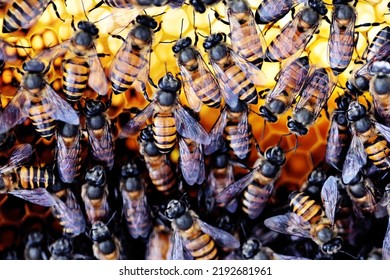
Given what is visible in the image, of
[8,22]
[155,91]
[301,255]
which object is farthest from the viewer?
[301,255]

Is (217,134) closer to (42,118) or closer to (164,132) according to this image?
(164,132)

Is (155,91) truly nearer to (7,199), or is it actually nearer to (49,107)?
(49,107)

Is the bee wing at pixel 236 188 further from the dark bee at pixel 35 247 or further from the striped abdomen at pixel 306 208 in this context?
the dark bee at pixel 35 247

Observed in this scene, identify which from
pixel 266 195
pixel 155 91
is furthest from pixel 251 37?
pixel 266 195

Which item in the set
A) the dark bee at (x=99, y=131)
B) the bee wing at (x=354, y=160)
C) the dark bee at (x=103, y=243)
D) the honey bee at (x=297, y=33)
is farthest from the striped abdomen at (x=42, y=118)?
the bee wing at (x=354, y=160)

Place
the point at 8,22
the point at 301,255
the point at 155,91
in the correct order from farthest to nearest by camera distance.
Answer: the point at 301,255
the point at 155,91
the point at 8,22

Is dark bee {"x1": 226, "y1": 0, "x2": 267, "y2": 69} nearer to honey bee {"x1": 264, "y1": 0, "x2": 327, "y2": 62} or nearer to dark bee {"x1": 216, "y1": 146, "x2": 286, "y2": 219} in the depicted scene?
honey bee {"x1": 264, "y1": 0, "x2": 327, "y2": 62}
